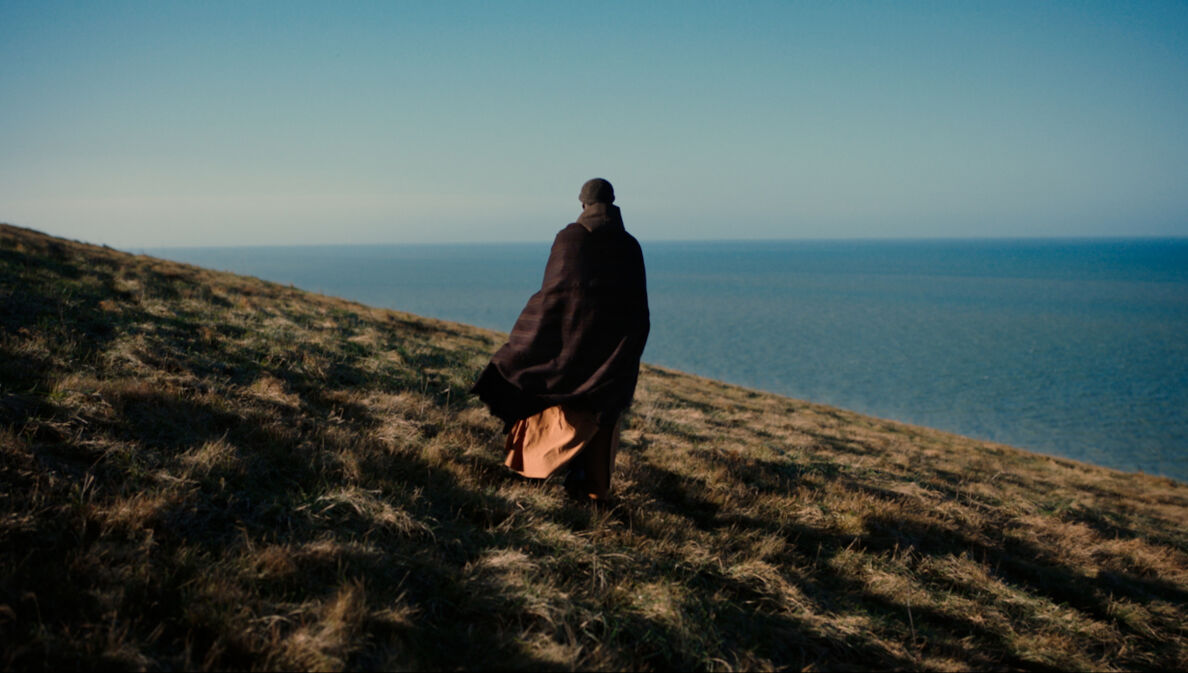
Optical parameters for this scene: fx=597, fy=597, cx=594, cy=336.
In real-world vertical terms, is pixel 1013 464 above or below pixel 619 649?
below

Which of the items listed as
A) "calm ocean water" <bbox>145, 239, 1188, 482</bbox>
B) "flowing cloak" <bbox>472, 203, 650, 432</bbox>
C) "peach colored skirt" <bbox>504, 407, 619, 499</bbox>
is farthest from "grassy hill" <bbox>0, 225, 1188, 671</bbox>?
"calm ocean water" <bbox>145, 239, 1188, 482</bbox>

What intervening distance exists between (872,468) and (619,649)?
7140 millimetres

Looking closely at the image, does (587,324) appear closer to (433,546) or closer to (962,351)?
(433,546)

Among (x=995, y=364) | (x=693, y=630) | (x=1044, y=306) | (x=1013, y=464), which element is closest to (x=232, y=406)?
(x=693, y=630)

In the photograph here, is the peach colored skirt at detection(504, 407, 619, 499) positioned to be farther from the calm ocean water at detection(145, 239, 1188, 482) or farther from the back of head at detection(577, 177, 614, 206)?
the calm ocean water at detection(145, 239, 1188, 482)

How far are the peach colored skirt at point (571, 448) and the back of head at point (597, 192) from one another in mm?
1802

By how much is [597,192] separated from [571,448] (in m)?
2.17

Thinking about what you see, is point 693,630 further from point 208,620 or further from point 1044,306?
point 1044,306

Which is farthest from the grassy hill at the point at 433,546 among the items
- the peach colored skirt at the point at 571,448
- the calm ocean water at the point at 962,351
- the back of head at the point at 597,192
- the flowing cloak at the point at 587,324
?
the calm ocean water at the point at 962,351

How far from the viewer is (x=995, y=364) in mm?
44719

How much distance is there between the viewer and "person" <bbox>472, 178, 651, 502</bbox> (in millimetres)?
4914

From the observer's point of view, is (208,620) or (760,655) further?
(760,655)

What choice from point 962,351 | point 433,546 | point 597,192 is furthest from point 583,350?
point 962,351

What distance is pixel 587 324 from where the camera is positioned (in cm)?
492
